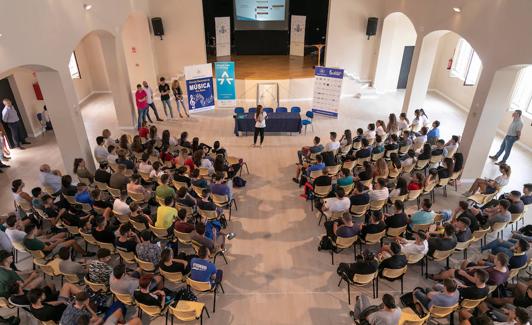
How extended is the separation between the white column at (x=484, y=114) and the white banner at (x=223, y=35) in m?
11.5

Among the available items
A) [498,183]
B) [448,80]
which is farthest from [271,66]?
[498,183]

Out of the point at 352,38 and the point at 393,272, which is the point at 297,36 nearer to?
the point at 352,38

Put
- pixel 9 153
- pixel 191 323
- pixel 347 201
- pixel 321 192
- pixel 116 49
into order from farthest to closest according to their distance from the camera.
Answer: pixel 116 49
pixel 9 153
pixel 321 192
pixel 347 201
pixel 191 323

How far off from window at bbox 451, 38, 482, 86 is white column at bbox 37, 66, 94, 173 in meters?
14.3

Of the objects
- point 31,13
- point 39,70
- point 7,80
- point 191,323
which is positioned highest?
point 31,13

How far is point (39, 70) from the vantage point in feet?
29.3

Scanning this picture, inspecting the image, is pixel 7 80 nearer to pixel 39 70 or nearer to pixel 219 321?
pixel 39 70

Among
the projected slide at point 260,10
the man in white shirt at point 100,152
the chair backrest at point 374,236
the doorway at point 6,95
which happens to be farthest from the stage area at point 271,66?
the chair backrest at point 374,236

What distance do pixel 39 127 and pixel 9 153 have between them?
2085mm

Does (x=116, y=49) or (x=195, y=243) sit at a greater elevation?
(x=116, y=49)

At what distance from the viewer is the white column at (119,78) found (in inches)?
483

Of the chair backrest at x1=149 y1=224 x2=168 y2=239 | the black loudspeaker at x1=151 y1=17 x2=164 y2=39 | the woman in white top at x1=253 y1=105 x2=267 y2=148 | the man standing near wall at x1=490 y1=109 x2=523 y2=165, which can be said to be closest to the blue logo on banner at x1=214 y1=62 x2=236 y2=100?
the black loudspeaker at x1=151 y1=17 x2=164 y2=39

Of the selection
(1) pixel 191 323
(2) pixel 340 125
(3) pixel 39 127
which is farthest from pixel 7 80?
(2) pixel 340 125

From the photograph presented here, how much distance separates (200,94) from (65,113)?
19.1 ft
